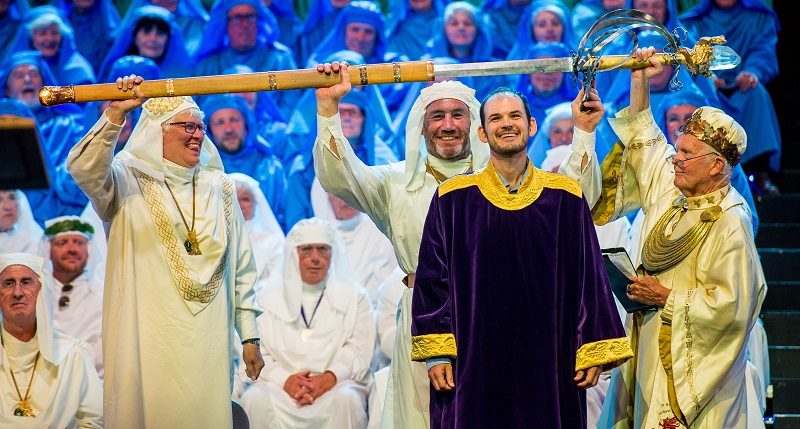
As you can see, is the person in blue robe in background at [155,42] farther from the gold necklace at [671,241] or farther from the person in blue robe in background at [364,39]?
the gold necklace at [671,241]

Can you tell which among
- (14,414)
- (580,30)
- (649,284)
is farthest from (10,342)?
(580,30)

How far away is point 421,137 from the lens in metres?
5.50

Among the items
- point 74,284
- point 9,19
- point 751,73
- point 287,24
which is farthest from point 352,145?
point 9,19

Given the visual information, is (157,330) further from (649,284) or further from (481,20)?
(481,20)

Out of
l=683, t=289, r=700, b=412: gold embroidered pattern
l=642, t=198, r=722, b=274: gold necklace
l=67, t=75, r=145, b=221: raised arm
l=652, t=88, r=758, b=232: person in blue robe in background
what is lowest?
l=683, t=289, r=700, b=412: gold embroidered pattern

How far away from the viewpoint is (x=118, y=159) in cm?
545

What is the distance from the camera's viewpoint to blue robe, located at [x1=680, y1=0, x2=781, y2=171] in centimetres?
876

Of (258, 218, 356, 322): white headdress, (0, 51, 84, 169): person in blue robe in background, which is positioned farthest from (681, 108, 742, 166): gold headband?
(0, 51, 84, 169): person in blue robe in background

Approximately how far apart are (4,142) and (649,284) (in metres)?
2.92

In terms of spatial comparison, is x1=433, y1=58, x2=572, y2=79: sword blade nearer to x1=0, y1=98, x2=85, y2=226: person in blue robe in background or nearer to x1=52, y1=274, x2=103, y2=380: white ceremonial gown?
x1=52, y1=274, x2=103, y2=380: white ceremonial gown

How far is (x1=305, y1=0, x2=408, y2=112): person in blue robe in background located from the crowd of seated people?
0.04ft

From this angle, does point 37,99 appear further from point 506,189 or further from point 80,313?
point 506,189

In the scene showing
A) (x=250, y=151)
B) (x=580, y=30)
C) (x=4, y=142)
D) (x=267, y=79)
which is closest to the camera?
(x=4, y=142)

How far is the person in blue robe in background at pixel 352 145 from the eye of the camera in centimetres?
929
